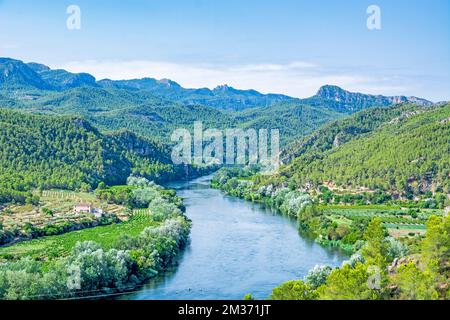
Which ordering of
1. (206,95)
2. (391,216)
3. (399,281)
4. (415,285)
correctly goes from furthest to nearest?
(206,95), (391,216), (399,281), (415,285)

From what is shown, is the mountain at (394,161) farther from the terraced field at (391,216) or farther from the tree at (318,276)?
the tree at (318,276)

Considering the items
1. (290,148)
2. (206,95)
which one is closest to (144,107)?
(290,148)

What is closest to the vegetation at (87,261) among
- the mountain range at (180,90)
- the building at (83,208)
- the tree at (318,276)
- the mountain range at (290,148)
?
the building at (83,208)

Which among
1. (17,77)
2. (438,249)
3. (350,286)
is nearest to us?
(350,286)

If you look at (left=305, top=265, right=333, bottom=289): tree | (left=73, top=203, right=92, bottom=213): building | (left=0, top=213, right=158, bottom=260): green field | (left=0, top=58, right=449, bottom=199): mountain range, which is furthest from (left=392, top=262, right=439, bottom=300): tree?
(left=0, top=58, right=449, bottom=199): mountain range

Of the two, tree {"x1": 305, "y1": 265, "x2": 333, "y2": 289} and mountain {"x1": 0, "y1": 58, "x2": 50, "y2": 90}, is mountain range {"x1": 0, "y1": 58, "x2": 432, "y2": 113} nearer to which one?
mountain {"x1": 0, "y1": 58, "x2": 50, "y2": 90}

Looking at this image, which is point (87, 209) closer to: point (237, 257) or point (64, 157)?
A: point (237, 257)
